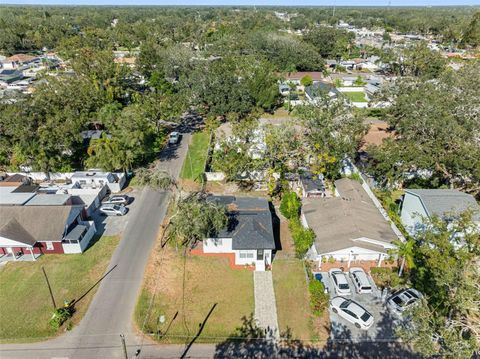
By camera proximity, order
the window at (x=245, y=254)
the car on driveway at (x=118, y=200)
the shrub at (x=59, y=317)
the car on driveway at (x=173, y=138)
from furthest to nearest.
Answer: the car on driveway at (x=173, y=138), the car on driveway at (x=118, y=200), the window at (x=245, y=254), the shrub at (x=59, y=317)

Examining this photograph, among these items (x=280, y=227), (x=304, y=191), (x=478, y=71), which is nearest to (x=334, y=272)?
(x=280, y=227)

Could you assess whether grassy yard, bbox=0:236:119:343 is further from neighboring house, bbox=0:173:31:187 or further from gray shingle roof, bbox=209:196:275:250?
neighboring house, bbox=0:173:31:187

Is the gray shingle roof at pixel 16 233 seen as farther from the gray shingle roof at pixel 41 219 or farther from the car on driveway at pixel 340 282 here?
the car on driveway at pixel 340 282

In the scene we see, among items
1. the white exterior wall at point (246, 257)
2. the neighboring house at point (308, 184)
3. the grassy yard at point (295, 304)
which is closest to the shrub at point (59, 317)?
the white exterior wall at point (246, 257)

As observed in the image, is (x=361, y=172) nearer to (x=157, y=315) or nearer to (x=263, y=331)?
(x=263, y=331)

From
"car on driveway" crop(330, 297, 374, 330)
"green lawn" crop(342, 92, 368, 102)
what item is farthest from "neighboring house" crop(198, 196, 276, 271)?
"green lawn" crop(342, 92, 368, 102)

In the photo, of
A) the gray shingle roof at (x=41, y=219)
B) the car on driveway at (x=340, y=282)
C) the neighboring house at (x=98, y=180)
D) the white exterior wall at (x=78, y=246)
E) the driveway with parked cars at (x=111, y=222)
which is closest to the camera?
the car on driveway at (x=340, y=282)

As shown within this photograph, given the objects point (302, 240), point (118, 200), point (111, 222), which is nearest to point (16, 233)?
point (111, 222)
